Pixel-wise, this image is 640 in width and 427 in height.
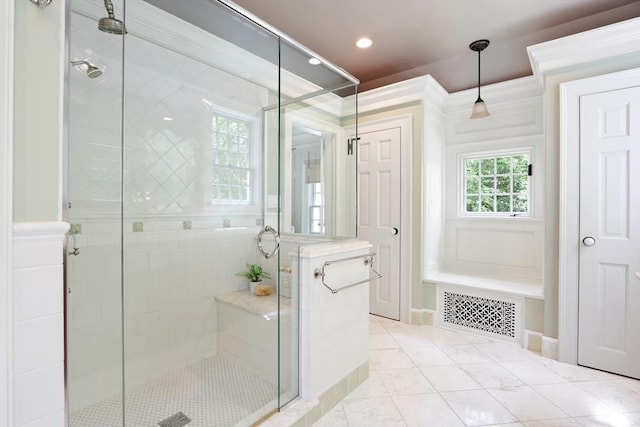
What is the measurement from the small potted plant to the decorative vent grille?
1.83 meters

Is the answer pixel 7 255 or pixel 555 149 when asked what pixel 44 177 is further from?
pixel 555 149

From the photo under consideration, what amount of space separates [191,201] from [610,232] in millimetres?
3048

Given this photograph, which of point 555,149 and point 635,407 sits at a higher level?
point 555,149

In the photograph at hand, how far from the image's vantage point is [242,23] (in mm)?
1976

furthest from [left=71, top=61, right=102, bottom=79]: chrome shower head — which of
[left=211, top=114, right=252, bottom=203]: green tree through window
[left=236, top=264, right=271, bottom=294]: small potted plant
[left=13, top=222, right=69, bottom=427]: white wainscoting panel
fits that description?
[left=236, top=264, right=271, bottom=294]: small potted plant

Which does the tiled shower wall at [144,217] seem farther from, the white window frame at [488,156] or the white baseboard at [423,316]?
the white window frame at [488,156]

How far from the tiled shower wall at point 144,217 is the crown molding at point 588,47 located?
2.22m

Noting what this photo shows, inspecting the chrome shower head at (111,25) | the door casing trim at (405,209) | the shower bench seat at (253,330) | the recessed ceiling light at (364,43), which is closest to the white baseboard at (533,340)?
the door casing trim at (405,209)

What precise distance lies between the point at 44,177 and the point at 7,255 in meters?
0.25

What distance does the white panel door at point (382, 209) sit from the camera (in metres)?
3.30

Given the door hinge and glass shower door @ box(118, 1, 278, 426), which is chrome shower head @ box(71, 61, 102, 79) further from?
the door hinge

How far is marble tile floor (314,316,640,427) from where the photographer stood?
1.76m

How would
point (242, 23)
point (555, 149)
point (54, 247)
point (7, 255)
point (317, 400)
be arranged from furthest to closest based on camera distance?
point (555, 149)
point (242, 23)
point (317, 400)
point (54, 247)
point (7, 255)

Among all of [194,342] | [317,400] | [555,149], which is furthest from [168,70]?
[555,149]
